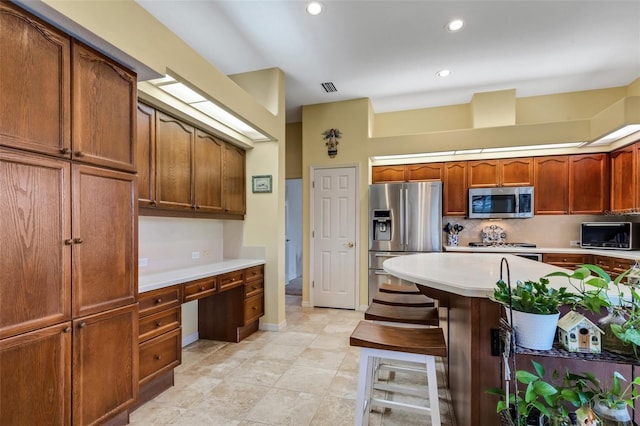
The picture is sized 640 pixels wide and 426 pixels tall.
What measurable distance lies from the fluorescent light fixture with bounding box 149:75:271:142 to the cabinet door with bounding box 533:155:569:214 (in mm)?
3764

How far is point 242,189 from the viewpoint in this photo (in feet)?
12.4

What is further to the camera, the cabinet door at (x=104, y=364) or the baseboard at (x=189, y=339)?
the baseboard at (x=189, y=339)

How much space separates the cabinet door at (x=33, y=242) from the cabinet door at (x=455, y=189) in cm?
441

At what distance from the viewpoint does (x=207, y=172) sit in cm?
320

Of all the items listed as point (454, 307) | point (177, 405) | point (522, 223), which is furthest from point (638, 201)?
point (177, 405)

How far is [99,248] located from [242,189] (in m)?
2.10

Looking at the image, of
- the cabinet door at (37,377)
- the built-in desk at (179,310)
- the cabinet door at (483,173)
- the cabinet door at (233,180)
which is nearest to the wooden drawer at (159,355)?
the built-in desk at (179,310)

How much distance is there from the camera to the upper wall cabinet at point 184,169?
2.49 meters

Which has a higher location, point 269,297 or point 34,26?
point 34,26

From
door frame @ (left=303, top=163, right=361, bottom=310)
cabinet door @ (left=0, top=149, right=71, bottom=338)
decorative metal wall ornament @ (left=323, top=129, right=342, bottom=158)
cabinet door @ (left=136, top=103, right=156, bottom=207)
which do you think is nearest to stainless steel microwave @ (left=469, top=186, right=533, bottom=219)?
door frame @ (left=303, top=163, right=361, bottom=310)

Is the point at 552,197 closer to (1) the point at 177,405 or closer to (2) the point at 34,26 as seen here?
(1) the point at 177,405

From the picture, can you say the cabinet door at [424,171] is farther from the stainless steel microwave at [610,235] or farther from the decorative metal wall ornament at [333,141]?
the stainless steel microwave at [610,235]

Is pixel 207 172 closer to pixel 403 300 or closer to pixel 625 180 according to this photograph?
pixel 403 300

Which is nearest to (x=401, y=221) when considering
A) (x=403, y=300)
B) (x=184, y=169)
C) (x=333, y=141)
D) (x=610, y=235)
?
(x=333, y=141)
